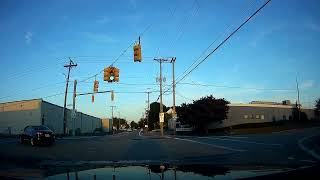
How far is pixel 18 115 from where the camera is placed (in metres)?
72.4

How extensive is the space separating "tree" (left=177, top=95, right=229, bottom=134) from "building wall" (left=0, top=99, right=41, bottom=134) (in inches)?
975

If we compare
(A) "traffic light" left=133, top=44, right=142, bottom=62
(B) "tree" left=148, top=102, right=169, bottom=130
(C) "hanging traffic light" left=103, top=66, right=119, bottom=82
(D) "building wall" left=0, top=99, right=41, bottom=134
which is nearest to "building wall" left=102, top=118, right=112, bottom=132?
(B) "tree" left=148, top=102, right=169, bottom=130

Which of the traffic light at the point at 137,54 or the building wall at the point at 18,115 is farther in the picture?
the building wall at the point at 18,115

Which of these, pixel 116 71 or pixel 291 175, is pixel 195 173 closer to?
pixel 291 175

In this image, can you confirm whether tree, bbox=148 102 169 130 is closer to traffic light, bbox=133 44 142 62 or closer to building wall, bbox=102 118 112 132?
building wall, bbox=102 118 112 132

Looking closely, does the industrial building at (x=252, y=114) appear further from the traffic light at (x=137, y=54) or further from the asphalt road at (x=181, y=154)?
the asphalt road at (x=181, y=154)

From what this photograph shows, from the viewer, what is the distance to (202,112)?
63906 millimetres

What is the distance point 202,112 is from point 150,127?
291 ft

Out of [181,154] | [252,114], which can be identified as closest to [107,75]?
[181,154]

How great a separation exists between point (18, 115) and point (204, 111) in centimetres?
3313

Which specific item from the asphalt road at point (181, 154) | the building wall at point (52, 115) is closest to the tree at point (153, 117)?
the building wall at point (52, 115)

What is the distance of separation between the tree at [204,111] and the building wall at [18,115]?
24757 mm

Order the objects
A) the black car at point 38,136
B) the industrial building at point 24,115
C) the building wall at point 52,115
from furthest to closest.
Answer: the building wall at point 52,115 < the industrial building at point 24,115 < the black car at point 38,136

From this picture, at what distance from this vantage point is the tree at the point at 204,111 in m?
63.8
